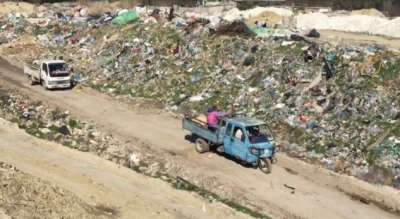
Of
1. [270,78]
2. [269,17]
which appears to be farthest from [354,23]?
[270,78]

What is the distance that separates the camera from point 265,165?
19469mm

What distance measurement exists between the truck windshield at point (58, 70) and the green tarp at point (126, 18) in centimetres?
990

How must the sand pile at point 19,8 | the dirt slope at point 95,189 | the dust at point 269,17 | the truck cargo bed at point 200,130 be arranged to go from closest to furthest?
1. the dirt slope at point 95,189
2. the truck cargo bed at point 200,130
3. the dust at point 269,17
4. the sand pile at point 19,8

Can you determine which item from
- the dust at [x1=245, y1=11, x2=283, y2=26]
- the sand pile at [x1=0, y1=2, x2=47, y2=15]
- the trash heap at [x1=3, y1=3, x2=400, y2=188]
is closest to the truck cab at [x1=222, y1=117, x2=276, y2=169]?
the trash heap at [x1=3, y1=3, x2=400, y2=188]

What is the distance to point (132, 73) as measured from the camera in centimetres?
3133

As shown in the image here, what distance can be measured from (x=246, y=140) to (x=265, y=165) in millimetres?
1240

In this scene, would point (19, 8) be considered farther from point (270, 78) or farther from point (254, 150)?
point (254, 150)

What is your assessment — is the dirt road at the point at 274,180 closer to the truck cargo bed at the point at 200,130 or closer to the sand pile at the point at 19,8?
the truck cargo bed at the point at 200,130

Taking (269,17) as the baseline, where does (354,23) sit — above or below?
above

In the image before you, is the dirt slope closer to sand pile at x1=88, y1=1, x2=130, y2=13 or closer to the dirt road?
the dirt road

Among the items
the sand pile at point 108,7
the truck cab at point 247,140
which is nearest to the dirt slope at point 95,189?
the truck cab at point 247,140

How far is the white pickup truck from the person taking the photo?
29633 millimetres

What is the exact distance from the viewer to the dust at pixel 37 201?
45.6ft

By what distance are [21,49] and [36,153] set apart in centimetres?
2059
